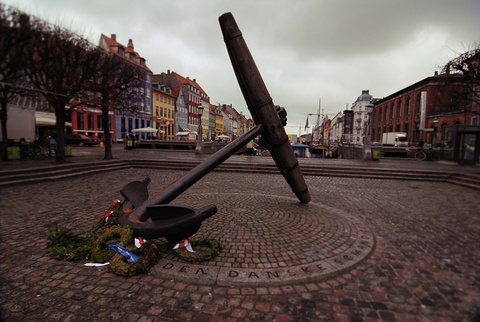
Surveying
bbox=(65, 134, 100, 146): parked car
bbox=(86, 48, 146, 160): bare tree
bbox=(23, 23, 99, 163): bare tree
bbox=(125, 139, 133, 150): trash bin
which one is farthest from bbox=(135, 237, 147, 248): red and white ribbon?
bbox=(65, 134, 100, 146): parked car

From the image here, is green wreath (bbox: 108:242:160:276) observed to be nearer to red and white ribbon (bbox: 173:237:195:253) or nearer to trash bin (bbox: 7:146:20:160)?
red and white ribbon (bbox: 173:237:195:253)

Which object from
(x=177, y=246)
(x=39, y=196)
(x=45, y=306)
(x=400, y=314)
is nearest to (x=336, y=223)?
(x=400, y=314)

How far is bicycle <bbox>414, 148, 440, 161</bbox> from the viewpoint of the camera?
63.6 feet

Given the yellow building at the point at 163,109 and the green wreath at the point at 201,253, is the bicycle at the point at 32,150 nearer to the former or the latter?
the green wreath at the point at 201,253

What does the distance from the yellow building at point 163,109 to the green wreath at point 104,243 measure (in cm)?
4535

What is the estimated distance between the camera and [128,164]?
13906 mm

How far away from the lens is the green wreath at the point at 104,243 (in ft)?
9.81

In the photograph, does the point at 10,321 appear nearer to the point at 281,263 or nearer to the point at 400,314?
the point at 281,263

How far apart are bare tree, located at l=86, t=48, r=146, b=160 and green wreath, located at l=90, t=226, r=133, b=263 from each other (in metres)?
11.0

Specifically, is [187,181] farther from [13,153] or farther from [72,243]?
[13,153]

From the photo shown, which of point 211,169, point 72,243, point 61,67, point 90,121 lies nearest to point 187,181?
point 211,169

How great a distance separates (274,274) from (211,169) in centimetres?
173

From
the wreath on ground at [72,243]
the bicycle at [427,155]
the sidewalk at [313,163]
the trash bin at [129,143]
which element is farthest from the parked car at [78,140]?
the bicycle at [427,155]

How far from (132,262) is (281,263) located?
190 cm
